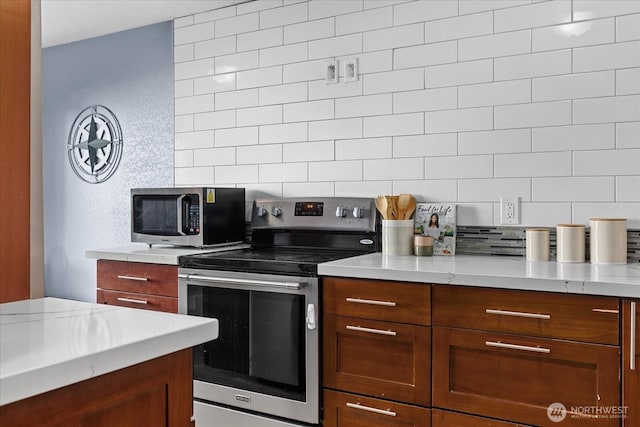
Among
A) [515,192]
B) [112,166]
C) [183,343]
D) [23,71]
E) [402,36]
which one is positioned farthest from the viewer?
[112,166]

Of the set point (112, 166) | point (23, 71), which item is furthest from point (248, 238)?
point (23, 71)

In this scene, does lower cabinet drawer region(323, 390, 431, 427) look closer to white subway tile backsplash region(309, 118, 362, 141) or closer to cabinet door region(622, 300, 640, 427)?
cabinet door region(622, 300, 640, 427)

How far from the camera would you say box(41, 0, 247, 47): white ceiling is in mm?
3352

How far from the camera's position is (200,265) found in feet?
8.44

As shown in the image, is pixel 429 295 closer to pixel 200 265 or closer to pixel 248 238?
pixel 200 265

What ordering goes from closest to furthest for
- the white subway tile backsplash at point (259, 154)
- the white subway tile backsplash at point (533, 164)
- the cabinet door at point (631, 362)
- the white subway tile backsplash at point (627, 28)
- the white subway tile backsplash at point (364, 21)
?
the cabinet door at point (631, 362) < the white subway tile backsplash at point (627, 28) < the white subway tile backsplash at point (533, 164) < the white subway tile backsplash at point (364, 21) < the white subway tile backsplash at point (259, 154)

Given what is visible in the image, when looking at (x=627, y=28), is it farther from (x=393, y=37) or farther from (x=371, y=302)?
(x=371, y=302)

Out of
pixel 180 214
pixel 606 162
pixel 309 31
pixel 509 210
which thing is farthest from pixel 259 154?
pixel 606 162

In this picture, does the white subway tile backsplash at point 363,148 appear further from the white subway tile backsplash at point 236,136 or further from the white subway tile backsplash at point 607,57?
the white subway tile backsplash at point 607,57

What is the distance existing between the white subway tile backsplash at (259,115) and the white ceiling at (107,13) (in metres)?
0.65

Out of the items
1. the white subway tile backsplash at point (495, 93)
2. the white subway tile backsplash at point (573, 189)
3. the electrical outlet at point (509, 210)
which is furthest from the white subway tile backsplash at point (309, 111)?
the white subway tile backsplash at point (573, 189)

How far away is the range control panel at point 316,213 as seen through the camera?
2.79m

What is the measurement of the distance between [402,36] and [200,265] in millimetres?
1499

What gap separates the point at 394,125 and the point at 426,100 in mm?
201
